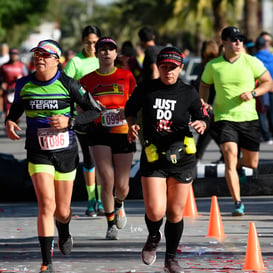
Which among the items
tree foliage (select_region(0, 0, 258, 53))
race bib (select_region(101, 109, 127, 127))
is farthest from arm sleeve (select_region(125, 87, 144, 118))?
tree foliage (select_region(0, 0, 258, 53))

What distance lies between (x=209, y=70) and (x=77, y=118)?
3243 millimetres

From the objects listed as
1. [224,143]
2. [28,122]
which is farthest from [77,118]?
[224,143]

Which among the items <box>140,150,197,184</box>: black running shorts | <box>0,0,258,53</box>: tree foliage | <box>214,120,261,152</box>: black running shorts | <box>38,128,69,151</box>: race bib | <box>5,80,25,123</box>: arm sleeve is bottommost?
<box>0,0,258,53</box>: tree foliage

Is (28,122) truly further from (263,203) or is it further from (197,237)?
(263,203)

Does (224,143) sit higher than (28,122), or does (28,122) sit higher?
(28,122)

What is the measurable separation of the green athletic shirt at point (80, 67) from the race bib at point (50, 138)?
2983 millimetres

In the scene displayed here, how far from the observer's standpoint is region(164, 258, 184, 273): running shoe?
7383mm

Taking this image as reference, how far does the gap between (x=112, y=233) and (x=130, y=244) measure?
1.14 feet

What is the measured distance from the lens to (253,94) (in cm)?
1048

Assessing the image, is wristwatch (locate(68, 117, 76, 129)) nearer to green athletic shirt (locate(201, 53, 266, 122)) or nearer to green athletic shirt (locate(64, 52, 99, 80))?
green athletic shirt (locate(64, 52, 99, 80))

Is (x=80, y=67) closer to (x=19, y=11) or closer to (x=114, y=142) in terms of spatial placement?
(x=114, y=142)

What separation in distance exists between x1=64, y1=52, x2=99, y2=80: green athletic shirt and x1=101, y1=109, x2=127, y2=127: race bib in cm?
131

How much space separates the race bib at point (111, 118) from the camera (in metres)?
9.39

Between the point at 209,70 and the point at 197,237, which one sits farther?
the point at 209,70
